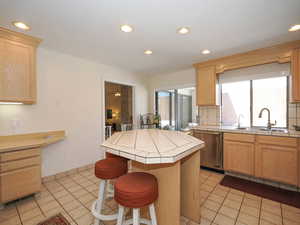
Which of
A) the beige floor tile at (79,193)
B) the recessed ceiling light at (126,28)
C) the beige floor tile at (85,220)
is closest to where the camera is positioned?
the beige floor tile at (85,220)

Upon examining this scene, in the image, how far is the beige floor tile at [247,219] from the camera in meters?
1.66

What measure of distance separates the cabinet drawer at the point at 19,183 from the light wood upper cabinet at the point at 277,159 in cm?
359

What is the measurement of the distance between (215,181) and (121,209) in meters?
2.08

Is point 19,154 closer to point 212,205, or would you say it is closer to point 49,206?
point 49,206

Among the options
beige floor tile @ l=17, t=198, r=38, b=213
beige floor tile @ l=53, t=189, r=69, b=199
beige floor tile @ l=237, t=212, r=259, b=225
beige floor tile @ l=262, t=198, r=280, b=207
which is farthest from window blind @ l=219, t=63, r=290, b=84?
beige floor tile @ l=17, t=198, r=38, b=213

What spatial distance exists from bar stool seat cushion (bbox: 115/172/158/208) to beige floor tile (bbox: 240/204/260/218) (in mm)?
1485

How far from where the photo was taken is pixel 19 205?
76.9 inches

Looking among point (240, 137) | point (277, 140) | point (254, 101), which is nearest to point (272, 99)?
point (254, 101)

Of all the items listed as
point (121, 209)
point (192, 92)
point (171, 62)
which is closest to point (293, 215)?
point (121, 209)

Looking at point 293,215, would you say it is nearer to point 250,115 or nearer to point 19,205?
point 250,115

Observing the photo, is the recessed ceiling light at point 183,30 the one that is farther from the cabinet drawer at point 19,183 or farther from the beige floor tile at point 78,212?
the cabinet drawer at point 19,183

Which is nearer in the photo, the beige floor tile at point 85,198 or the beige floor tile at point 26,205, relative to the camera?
the beige floor tile at point 26,205

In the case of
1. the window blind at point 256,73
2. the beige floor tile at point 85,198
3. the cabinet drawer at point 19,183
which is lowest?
the beige floor tile at point 85,198

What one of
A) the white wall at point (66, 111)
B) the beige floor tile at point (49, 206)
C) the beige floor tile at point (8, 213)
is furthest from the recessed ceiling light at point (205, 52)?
the beige floor tile at point (8, 213)
